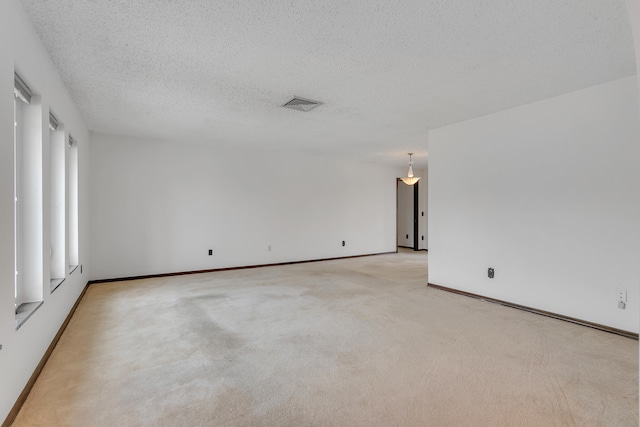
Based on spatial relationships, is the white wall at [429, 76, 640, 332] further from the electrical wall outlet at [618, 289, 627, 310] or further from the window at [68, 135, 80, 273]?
the window at [68, 135, 80, 273]

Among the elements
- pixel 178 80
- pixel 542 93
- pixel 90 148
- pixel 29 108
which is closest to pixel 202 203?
pixel 90 148

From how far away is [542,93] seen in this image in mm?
3393

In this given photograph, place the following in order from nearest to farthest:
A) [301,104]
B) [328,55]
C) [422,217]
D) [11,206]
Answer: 1. [11,206]
2. [328,55]
3. [301,104]
4. [422,217]

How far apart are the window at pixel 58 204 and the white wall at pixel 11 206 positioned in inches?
9.8

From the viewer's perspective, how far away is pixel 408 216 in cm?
974

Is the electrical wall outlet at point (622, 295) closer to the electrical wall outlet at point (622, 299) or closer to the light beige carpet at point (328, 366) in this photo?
the electrical wall outlet at point (622, 299)

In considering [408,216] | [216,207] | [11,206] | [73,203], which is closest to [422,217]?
[408,216]

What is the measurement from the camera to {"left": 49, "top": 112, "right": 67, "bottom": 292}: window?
3.13 metres

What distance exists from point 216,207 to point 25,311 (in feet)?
12.9

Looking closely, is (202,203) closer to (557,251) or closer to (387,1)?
(387,1)

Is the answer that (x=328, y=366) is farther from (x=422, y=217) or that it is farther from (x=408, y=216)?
(x=408, y=216)

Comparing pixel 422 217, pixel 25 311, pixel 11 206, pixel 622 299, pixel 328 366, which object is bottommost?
pixel 328 366

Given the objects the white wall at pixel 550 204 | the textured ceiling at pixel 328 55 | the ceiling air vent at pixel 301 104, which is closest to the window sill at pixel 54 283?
the textured ceiling at pixel 328 55

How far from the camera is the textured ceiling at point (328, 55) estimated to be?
2.02 m
